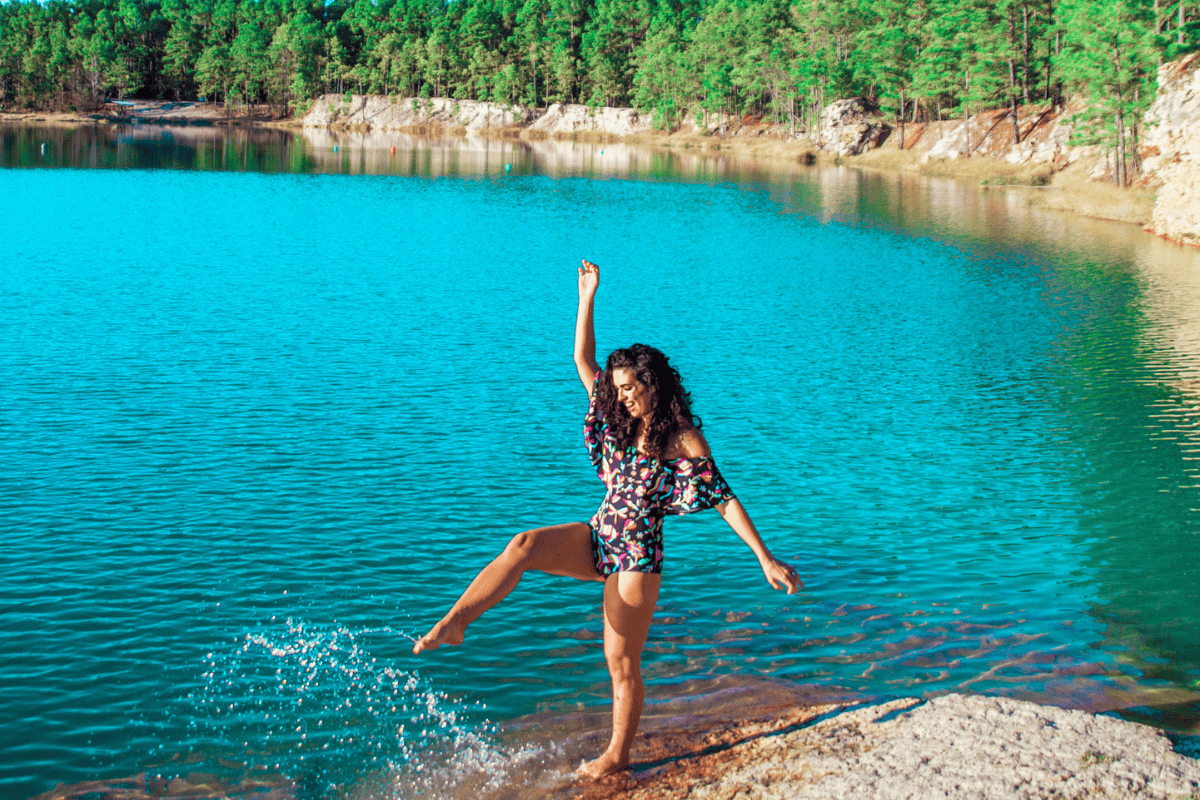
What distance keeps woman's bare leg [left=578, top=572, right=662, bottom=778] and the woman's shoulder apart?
74 centimetres

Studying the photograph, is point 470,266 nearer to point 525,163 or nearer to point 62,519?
point 62,519

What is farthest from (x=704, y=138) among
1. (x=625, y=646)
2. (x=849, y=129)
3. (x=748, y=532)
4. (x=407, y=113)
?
(x=748, y=532)

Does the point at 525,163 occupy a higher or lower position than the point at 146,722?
higher

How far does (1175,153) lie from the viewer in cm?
4409

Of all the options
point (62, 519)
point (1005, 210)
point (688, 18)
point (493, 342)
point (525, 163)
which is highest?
point (688, 18)

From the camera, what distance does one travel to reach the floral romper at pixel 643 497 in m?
6.11

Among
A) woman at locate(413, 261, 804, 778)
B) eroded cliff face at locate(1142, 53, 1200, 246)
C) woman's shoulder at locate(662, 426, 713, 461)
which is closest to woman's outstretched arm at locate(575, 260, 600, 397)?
woman at locate(413, 261, 804, 778)

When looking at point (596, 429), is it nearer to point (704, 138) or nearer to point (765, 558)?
point (765, 558)

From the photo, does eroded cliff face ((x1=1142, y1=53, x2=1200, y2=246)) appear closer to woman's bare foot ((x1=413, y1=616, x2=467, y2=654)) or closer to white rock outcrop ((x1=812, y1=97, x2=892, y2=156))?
white rock outcrop ((x1=812, y1=97, x2=892, y2=156))

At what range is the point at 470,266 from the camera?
33781 millimetres

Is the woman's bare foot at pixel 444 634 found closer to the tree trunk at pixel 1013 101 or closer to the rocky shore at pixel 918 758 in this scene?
the rocky shore at pixel 918 758

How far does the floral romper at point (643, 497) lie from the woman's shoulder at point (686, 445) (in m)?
0.03

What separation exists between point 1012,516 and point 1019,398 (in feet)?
21.9

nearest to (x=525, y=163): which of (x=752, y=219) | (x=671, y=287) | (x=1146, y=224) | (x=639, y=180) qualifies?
(x=639, y=180)
